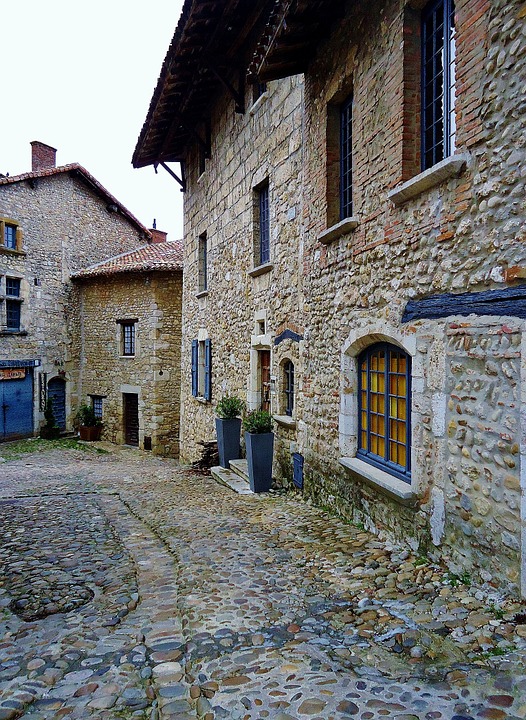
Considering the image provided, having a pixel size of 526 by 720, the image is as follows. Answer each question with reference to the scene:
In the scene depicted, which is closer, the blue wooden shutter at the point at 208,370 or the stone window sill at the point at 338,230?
the stone window sill at the point at 338,230

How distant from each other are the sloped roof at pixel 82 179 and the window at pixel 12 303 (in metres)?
3.19

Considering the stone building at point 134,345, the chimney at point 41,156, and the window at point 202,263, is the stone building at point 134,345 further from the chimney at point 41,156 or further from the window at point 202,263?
the chimney at point 41,156

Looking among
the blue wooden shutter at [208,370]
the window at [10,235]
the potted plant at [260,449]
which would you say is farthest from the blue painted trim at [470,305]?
the window at [10,235]

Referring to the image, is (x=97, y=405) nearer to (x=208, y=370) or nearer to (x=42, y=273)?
(x=42, y=273)

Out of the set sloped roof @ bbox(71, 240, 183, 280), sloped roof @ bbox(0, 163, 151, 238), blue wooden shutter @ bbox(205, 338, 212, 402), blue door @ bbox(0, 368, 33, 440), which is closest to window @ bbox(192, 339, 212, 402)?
blue wooden shutter @ bbox(205, 338, 212, 402)

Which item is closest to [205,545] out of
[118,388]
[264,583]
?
[264,583]

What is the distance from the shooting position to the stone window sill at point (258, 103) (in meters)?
8.04

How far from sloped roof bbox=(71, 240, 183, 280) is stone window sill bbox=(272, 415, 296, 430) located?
9.40 m

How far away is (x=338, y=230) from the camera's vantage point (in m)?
5.42

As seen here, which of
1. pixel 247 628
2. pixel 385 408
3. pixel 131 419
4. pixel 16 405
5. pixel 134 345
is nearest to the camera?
pixel 247 628

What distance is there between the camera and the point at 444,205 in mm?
3781

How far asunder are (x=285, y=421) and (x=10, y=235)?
44.1 feet

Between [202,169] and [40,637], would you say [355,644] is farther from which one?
[202,169]

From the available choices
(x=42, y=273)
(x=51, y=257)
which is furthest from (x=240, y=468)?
(x=51, y=257)
